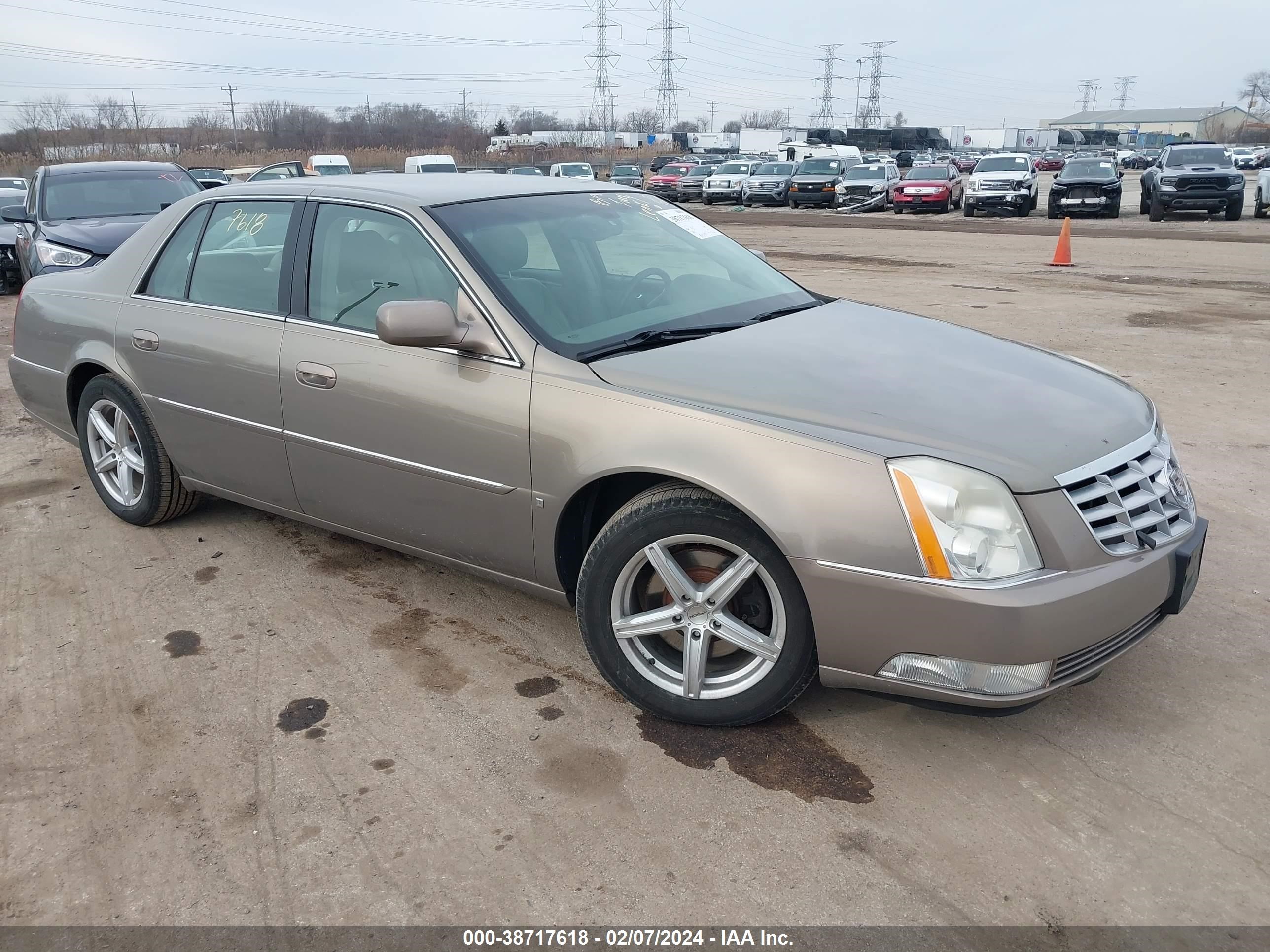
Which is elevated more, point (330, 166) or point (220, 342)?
point (330, 166)

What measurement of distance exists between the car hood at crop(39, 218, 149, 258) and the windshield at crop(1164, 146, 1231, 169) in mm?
22266

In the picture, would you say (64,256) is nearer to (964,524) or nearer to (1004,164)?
(964,524)

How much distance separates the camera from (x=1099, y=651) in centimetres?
271

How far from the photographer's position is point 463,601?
3998 mm

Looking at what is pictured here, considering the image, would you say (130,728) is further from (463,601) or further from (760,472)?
(760,472)

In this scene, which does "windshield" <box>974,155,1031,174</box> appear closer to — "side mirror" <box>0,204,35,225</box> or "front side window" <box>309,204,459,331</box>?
"side mirror" <box>0,204,35,225</box>

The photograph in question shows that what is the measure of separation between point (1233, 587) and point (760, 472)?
7.89 feet

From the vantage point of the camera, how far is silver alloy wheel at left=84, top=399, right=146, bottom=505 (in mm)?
4676

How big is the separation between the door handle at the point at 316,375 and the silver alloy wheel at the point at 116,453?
1345 millimetres

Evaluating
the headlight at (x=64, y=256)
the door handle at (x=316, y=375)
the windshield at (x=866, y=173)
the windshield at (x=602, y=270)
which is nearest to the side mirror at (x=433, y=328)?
the windshield at (x=602, y=270)

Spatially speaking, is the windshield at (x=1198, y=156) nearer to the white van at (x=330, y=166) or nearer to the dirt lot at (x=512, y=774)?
the white van at (x=330, y=166)

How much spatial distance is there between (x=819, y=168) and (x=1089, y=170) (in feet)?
33.2

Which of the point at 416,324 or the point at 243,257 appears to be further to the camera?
the point at 243,257

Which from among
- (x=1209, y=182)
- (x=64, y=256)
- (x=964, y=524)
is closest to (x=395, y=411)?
(x=964, y=524)
